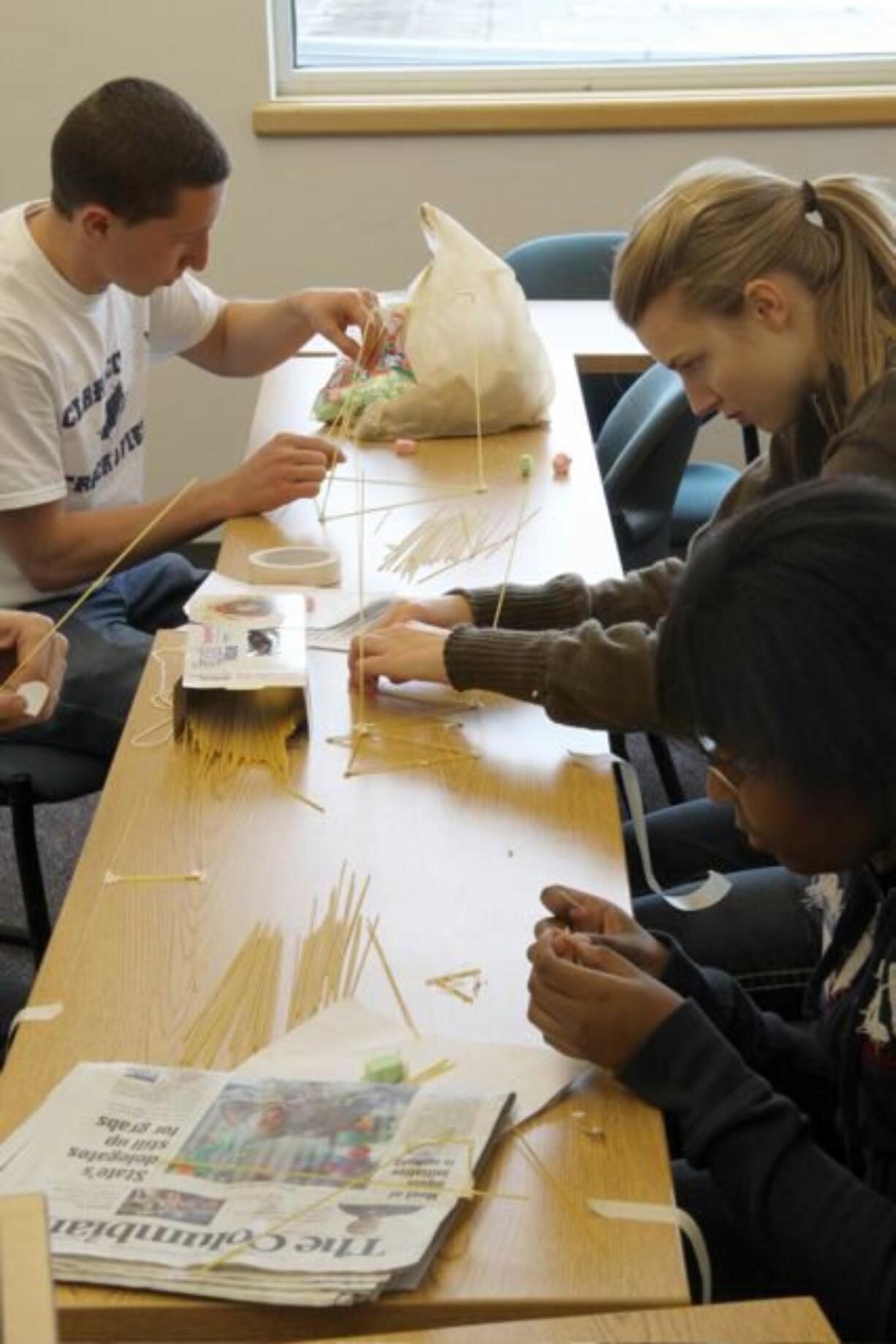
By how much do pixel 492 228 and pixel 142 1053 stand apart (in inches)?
155

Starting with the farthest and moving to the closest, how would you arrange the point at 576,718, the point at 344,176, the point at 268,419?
the point at 344,176 → the point at 268,419 → the point at 576,718

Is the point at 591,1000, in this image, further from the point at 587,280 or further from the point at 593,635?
the point at 587,280

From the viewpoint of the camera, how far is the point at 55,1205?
4.16 feet

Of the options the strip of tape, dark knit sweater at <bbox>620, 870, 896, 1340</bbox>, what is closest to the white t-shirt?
the strip of tape

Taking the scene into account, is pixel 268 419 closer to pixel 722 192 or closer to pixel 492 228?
pixel 722 192

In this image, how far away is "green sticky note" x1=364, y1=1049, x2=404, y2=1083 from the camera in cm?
142

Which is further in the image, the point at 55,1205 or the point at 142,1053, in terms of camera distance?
the point at 142,1053

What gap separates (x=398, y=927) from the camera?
1.65 meters

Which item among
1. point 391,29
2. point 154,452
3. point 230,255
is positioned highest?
point 391,29

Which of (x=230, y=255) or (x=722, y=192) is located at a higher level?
(x=722, y=192)

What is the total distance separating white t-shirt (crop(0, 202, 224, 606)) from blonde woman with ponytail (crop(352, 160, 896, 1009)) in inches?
31.5

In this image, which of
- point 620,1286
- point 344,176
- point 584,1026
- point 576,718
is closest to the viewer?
point 620,1286

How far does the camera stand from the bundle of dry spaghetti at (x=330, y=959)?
5.06 ft

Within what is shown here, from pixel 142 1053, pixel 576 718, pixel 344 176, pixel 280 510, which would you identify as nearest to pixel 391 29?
pixel 344 176
